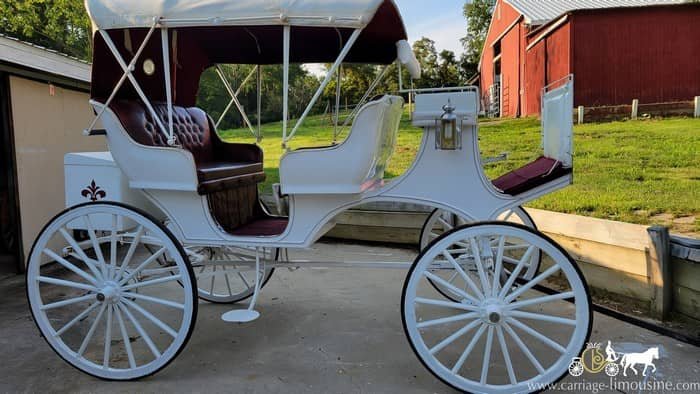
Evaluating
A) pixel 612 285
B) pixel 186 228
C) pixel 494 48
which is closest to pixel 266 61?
pixel 186 228

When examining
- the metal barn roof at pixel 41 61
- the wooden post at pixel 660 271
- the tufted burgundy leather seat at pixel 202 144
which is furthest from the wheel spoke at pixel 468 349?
the metal barn roof at pixel 41 61

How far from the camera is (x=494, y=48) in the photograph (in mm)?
20734

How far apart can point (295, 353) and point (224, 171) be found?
119 cm

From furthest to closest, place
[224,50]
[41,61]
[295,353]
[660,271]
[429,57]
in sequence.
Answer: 1. [429,57]
2. [41,61]
3. [224,50]
4. [660,271]
5. [295,353]

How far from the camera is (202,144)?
3.84 meters

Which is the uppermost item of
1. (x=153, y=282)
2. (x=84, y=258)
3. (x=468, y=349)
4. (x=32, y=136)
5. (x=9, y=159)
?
(x=32, y=136)

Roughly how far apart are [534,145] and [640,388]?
614 centimetres

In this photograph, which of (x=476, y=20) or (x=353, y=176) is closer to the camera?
(x=353, y=176)

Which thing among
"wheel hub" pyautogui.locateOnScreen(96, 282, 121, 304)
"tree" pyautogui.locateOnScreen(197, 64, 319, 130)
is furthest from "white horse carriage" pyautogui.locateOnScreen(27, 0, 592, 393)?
"tree" pyautogui.locateOnScreen(197, 64, 319, 130)

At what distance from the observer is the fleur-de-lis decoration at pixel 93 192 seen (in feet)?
10.2

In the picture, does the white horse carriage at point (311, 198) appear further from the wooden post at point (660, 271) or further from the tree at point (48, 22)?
the tree at point (48, 22)

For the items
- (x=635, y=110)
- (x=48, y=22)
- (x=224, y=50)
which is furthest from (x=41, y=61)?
(x=48, y=22)

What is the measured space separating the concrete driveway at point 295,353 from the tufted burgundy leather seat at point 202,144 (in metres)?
0.96

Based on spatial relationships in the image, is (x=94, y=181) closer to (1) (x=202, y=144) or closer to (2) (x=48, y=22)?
(1) (x=202, y=144)
